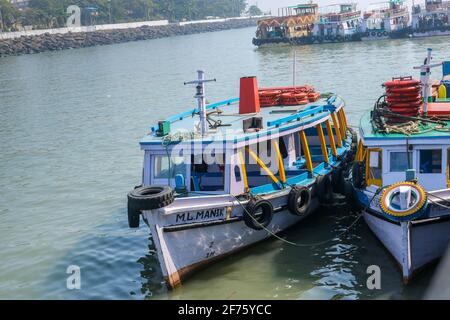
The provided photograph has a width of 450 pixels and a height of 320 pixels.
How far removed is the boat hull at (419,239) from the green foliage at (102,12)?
364 ft

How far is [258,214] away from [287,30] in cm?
6669

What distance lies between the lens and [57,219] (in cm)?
1641

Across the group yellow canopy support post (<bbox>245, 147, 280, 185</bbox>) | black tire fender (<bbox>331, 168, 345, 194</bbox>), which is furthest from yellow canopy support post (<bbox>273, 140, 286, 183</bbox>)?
black tire fender (<bbox>331, 168, 345, 194</bbox>)

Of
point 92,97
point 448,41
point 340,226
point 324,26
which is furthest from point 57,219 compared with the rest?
point 324,26

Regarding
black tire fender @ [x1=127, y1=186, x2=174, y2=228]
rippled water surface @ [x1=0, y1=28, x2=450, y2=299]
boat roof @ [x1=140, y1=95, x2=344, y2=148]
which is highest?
boat roof @ [x1=140, y1=95, x2=344, y2=148]

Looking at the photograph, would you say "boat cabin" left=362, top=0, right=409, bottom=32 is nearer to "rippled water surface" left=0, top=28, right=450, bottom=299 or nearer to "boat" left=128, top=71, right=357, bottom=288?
"rippled water surface" left=0, top=28, right=450, bottom=299

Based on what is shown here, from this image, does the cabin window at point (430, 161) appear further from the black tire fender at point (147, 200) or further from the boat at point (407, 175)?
the black tire fender at point (147, 200)

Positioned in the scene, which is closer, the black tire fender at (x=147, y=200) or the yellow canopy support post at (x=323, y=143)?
the black tire fender at (x=147, y=200)

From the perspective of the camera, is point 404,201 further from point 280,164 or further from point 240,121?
point 240,121

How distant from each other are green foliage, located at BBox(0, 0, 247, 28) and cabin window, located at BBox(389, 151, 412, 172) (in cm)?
10973

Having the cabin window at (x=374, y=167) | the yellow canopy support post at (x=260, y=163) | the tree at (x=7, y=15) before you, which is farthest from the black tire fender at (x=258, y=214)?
the tree at (x=7, y=15)

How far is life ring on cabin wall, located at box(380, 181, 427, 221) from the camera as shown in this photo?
10.3 m

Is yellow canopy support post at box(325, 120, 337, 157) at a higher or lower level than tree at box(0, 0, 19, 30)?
lower

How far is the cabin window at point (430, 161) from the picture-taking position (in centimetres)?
1173
